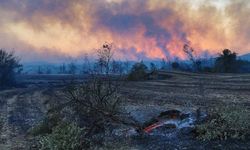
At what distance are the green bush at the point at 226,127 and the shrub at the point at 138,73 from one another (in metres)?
58.9

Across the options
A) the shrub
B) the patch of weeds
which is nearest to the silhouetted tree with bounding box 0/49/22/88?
the shrub

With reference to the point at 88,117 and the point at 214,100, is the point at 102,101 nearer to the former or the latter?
the point at 88,117

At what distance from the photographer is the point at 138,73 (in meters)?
77.5

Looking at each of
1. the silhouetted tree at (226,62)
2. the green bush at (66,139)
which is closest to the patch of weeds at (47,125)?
the green bush at (66,139)

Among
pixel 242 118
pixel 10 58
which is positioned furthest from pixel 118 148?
pixel 10 58

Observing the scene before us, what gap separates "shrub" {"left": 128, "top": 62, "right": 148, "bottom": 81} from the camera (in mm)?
76875

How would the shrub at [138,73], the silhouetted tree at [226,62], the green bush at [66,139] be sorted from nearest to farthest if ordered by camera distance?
the green bush at [66,139] < the shrub at [138,73] < the silhouetted tree at [226,62]

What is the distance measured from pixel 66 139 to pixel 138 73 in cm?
6021

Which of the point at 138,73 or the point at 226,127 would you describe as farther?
the point at 138,73

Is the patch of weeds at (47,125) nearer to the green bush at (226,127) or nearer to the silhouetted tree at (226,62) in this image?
the green bush at (226,127)

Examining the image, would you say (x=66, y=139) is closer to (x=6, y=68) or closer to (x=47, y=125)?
(x=47, y=125)

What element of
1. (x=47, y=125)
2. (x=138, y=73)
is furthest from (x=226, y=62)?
(x=47, y=125)

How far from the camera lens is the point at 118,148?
16938 mm

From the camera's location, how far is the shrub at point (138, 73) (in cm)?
7688
